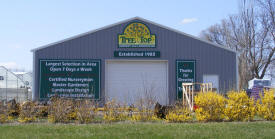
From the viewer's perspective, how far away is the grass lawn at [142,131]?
31.4 feet

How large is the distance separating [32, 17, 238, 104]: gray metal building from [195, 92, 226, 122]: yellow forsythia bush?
22.4ft

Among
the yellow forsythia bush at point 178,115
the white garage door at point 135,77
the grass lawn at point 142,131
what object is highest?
the white garage door at point 135,77

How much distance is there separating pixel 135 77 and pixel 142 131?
1045 cm

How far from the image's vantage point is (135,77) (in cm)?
2053

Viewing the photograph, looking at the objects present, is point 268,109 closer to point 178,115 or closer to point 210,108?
point 210,108

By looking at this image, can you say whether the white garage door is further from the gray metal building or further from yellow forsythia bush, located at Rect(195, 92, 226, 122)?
yellow forsythia bush, located at Rect(195, 92, 226, 122)

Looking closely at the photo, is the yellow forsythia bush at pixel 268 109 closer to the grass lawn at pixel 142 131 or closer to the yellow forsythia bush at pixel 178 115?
the grass lawn at pixel 142 131

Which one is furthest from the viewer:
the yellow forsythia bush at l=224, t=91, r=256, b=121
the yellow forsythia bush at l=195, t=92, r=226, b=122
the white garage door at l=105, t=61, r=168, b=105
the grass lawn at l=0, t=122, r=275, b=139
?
the white garage door at l=105, t=61, r=168, b=105

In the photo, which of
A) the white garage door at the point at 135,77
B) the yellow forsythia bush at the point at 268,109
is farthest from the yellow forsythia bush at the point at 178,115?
the white garage door at the point at 135,77

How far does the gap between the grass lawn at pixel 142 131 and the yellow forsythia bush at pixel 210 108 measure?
4.37ft

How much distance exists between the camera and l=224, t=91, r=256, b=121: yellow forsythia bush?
1273 cm

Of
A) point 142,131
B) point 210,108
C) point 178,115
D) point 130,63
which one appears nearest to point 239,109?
point 210,108

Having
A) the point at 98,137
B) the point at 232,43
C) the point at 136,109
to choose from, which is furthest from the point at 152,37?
the point at 232,43

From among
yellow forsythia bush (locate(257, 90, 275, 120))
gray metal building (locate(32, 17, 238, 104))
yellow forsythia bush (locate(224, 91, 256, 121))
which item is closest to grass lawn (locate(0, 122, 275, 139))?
yellow forsythia bush (locate(224, 91, 256, 121))
